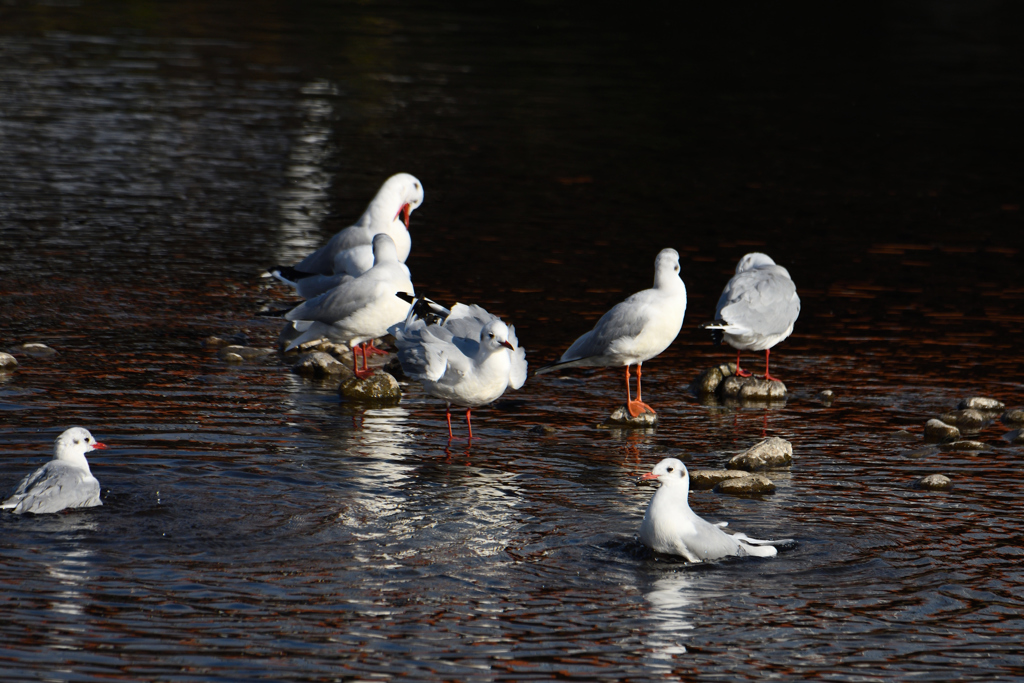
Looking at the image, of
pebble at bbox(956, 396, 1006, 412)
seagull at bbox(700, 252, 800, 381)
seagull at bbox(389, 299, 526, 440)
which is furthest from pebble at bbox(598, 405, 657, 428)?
pebble at bbox(956, 396, 1006, 412)

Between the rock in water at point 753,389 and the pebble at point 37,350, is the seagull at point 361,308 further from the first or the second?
the rock in water at point 753,389

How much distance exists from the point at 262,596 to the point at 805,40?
132 ft

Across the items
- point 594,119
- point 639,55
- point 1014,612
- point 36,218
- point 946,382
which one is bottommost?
point 1014,612

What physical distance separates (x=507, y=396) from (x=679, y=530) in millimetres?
4166

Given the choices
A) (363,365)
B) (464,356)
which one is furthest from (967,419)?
(363,365)

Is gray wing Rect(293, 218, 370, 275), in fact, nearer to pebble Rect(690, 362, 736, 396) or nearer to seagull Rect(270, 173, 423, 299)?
seagull Rect(270, 173, 423, 299)

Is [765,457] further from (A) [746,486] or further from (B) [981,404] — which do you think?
(B) [981,404]

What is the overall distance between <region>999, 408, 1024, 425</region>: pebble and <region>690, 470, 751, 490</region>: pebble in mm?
2776

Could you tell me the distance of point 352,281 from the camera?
12.0 m

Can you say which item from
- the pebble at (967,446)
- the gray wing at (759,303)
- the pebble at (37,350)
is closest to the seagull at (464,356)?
the gray wing at (759,303)

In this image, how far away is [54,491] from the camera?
7945 mm

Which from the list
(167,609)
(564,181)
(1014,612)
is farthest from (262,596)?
(564,181)

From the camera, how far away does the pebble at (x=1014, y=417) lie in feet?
35.2

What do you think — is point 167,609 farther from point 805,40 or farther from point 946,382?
point 805,40
